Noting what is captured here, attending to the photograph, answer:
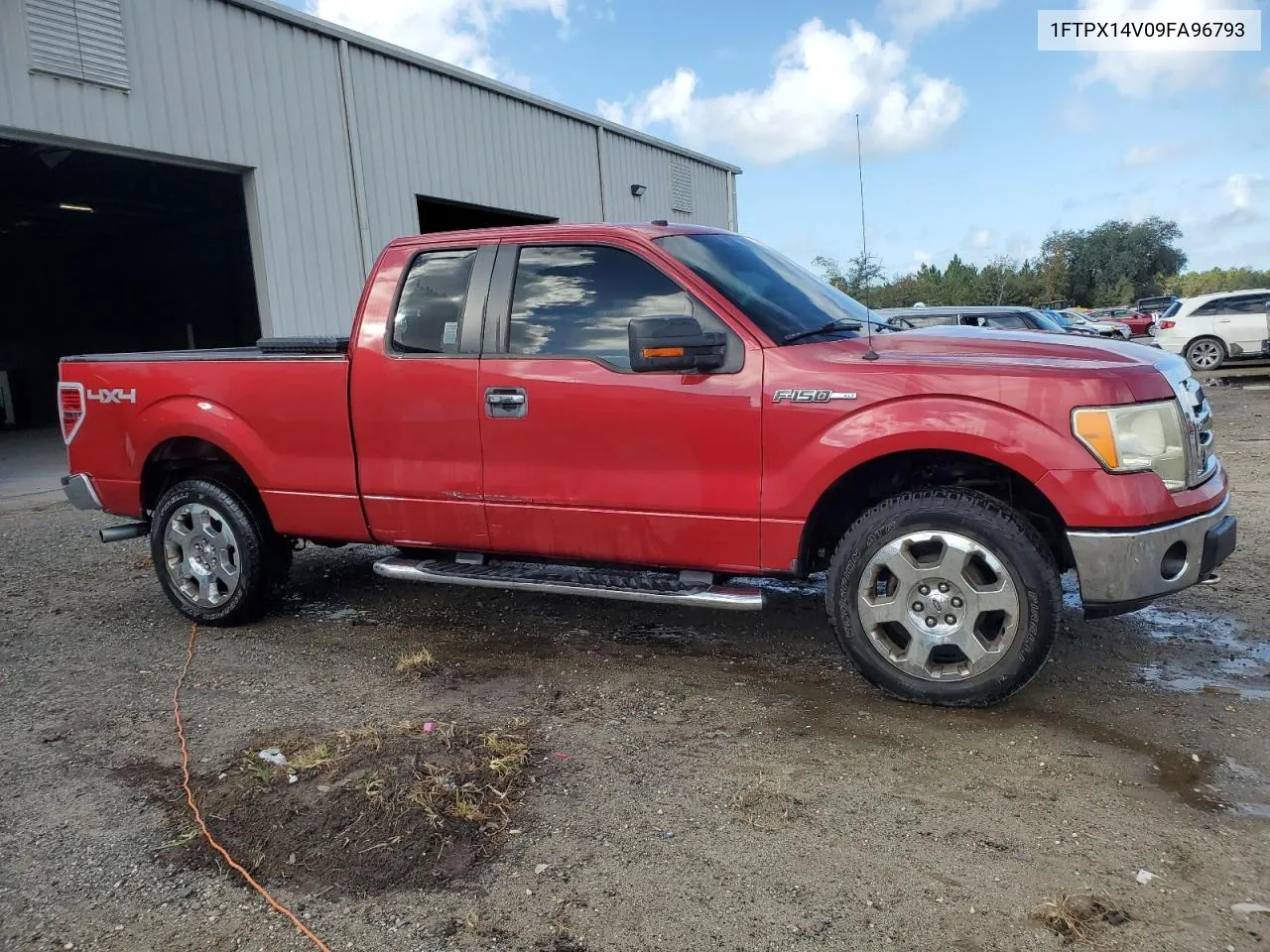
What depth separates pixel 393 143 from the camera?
532 inches

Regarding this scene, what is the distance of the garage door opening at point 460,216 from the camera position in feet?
50.5

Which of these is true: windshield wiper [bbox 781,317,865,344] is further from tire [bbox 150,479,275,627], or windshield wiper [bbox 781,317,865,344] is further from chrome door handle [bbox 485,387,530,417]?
tire [bbox 150,479,275,627]

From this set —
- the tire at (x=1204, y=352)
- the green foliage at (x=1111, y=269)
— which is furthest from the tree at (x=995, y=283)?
the tire at (x=1204, y=352)

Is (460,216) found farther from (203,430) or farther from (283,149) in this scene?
(203,430)

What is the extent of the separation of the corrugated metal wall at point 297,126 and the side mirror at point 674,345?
335 inches

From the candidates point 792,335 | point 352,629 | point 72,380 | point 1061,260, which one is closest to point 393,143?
point 72,380

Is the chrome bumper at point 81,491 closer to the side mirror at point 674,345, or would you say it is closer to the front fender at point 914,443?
the side mirror at point 674,345

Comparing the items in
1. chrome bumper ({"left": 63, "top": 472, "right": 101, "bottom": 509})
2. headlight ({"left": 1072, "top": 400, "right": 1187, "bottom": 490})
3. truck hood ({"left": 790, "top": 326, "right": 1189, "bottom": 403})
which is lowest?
chrome bumper ({"left": 63, "top": 472, "right": 101, "bottom": 509})

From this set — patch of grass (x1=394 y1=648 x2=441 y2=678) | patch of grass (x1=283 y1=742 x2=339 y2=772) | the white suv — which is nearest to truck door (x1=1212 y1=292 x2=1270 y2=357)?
the white suv

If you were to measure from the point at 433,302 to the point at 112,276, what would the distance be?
87.3ft

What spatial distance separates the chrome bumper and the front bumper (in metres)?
5.18

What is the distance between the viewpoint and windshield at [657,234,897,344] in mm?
4004

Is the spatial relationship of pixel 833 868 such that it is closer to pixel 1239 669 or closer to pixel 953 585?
pixel 953 585

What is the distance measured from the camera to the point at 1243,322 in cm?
1903
